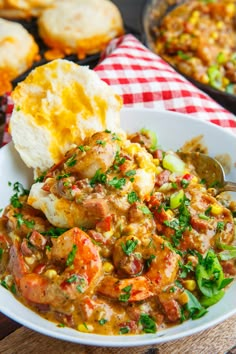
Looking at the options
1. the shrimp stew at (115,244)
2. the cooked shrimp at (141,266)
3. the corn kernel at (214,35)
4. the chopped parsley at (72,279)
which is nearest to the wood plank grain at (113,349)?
the shrimp stew at (115,244)

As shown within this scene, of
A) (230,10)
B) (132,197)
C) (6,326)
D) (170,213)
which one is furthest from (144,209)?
(230,10)

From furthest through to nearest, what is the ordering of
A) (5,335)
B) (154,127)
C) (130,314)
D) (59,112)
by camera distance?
(154,127)
(59,112)
(5,335)
(130,314)

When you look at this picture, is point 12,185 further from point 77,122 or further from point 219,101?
point 219,101

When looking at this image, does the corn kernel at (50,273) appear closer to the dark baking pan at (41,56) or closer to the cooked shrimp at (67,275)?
the cooked shrimp at (67,275)

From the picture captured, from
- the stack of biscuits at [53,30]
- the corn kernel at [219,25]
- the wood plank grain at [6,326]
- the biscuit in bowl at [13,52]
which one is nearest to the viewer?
the wood plank grain at [6,326]

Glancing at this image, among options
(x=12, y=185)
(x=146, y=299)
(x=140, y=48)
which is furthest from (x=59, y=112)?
(x=140, y=48)

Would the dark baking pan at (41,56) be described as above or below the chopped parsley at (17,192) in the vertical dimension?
below

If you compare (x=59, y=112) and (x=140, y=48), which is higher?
(x=59, y=112)
